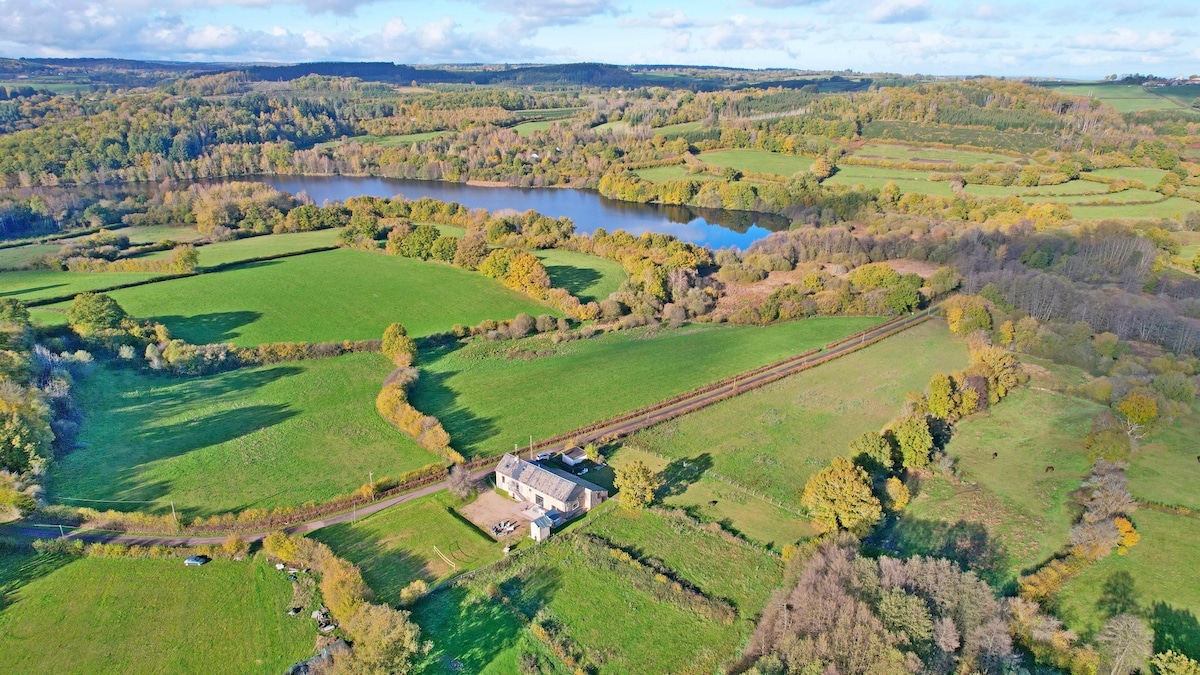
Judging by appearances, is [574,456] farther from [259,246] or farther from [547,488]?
[259,246]

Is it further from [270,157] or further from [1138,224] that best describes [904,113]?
[270,157]

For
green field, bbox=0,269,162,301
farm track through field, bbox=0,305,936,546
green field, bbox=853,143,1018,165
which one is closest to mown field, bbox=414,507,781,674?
farm track through field, bbox=0,305,936,546

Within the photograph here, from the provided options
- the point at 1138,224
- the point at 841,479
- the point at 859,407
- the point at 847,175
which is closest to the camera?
the point at 841,479

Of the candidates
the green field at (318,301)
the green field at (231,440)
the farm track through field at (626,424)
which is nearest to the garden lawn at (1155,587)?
the farm track through field at (626,424)

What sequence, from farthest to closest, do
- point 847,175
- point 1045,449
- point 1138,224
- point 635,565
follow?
point 847,175 < point 1138,224 < point 1045,449 < point 635,565

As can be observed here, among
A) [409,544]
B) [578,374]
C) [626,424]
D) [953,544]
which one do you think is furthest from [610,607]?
[578,374]

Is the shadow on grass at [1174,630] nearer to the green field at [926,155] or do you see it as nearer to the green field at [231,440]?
the green field at [231,440]

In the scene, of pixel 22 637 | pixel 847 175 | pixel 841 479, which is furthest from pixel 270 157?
pixel 841 479
